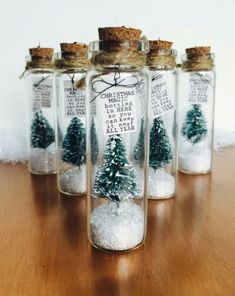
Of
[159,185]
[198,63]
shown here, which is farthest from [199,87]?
[159,185]

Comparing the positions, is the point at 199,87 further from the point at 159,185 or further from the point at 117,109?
the point at 117,109

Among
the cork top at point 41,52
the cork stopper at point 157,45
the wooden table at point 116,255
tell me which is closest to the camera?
the wooden table at point 116,255

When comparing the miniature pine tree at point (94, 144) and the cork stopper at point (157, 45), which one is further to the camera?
the cork stopper at point (157, 45)

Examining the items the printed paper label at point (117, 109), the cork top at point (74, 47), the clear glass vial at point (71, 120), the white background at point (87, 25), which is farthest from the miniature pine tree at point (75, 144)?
the white background at point (87, 25)

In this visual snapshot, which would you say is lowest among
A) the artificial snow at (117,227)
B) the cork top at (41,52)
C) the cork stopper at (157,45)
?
the artificial snow at (117,227)

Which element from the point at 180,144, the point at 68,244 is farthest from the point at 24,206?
the point at 180,144

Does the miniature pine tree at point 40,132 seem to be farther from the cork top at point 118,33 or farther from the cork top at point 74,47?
the cork top at point 118,33
